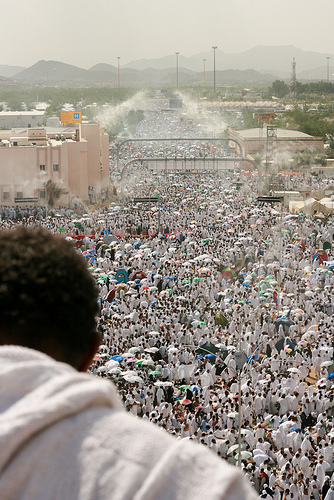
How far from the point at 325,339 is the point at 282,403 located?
9.27 feet

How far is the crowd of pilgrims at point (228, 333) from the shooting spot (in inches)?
325

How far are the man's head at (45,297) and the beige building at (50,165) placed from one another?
28.6 meters

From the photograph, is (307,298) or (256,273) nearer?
(307,298)

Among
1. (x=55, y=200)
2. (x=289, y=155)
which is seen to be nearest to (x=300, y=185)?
(x=289, y=155)

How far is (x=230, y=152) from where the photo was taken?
54.2 meters

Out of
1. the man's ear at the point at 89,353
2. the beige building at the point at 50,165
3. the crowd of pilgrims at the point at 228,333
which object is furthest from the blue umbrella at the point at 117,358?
the beige building at the point at 50,165

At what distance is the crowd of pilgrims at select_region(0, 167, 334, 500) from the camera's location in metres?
8.26

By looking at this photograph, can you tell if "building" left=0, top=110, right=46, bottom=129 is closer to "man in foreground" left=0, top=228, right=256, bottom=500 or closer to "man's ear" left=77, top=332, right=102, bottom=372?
"man's ear" left=77, top=332, right=102, bottom=372

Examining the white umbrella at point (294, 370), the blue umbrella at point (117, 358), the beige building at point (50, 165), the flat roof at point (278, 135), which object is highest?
the flat roof at point (278, 135)

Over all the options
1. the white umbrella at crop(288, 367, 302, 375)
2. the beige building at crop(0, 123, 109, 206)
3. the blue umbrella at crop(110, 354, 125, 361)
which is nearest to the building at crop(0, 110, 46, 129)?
the beige building at crop(0, 123, 109, 206)

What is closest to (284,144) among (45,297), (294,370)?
(294,370)

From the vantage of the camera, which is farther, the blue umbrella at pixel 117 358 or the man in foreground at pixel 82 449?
the blue umbrella at pixel 117 358

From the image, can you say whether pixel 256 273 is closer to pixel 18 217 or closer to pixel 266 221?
pixel 266 221

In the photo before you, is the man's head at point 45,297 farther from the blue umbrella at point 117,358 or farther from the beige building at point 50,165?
the beige building at point 50,165
